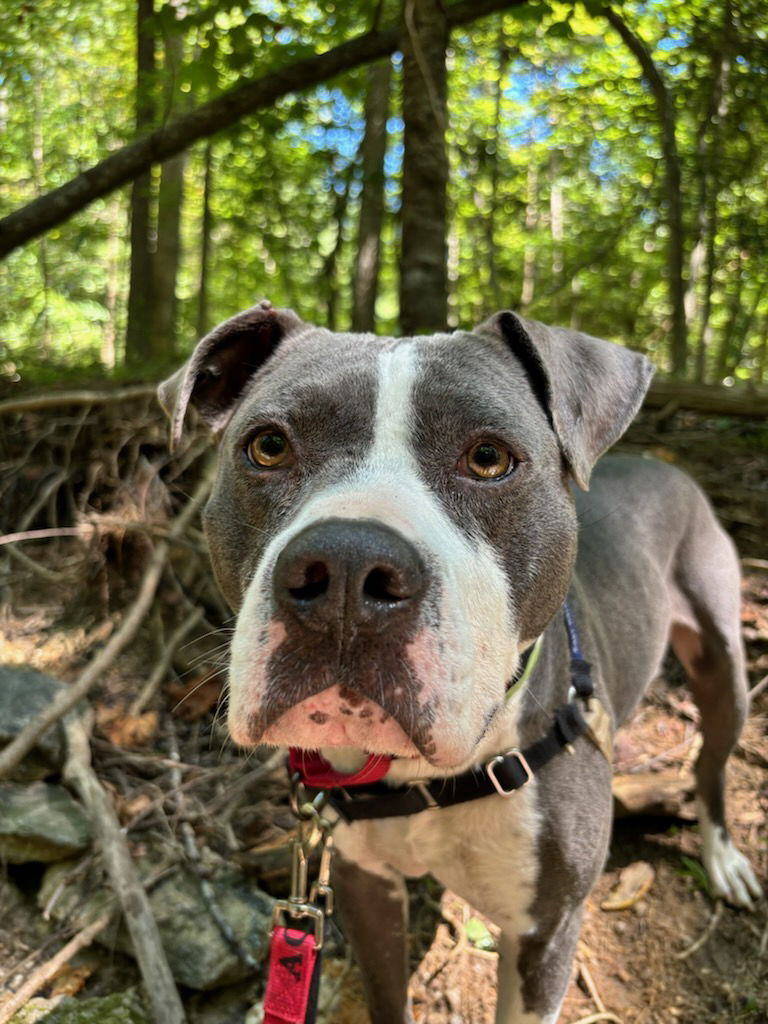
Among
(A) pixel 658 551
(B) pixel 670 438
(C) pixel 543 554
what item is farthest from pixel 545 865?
(B) pixel 670 438

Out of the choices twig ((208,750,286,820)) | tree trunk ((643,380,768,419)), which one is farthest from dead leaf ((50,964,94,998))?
tree trunk ((643,380,768,419))

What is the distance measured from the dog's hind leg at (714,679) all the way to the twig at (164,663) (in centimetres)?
249

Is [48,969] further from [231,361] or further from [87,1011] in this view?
[231,361]

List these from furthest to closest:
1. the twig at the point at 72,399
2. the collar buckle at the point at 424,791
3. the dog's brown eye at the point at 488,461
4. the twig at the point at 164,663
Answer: the twig at the point at 72,399 → the twig at the point at 164,663 → the collar buckle at the point at 424,791 → the dog's brown eye at the point at 488,461

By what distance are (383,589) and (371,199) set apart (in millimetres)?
7267

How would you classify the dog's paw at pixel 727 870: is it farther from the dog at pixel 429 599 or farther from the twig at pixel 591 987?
the dog at pixel 429 599

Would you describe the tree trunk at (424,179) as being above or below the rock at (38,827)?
above

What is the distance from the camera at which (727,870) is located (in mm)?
3246

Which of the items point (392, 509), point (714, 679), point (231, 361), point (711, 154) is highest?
point (711, 154)

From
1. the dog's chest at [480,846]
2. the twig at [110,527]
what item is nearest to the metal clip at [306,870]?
the dog's chest at [480,846]

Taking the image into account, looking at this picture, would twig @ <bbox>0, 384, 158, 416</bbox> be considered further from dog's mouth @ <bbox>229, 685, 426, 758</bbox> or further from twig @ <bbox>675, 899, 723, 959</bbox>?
twig @ <bbox>675, 899, 723, 959</bbox>

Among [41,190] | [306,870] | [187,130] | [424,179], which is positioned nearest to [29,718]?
[306,870]

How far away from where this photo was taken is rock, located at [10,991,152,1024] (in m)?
2.38

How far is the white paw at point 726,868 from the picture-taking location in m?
3.18
